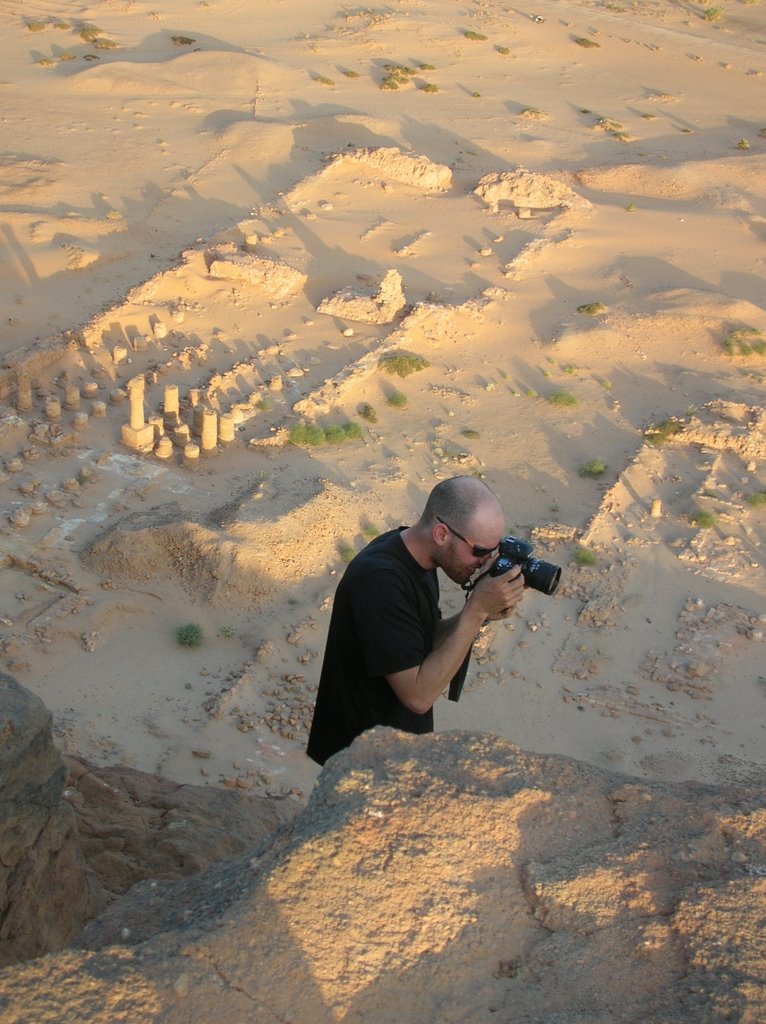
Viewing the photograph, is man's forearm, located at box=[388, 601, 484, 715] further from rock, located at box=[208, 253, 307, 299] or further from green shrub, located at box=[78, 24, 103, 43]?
green shrub, located at box=[78, 24, 103, 43]

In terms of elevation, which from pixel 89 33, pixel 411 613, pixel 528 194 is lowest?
pixel 89 33

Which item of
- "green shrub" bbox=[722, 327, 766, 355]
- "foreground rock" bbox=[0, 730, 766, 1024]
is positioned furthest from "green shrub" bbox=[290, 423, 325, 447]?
"foreground rock" bbox=[0, 730, 766, 1024]

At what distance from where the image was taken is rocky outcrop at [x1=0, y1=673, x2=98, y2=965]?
13.8 feet

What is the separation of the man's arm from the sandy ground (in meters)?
3.65

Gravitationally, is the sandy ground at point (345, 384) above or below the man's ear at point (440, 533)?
below

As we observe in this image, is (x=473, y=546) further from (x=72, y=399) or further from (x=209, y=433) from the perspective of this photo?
(x=72, y=399)

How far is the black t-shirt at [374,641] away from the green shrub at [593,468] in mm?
8097

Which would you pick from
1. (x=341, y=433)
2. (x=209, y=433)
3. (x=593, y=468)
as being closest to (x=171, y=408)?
(x=209, y=433)

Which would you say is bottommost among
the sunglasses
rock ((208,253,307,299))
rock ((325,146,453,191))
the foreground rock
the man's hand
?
rock ((208,253,307,299))

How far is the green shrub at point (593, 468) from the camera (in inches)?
491

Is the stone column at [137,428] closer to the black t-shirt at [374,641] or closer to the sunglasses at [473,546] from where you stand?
the black t-shirt at [374,641]

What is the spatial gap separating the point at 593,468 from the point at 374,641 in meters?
8.58

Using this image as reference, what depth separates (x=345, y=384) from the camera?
13242mm

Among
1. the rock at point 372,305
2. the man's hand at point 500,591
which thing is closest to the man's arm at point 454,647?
the man's hand at point 500,591
